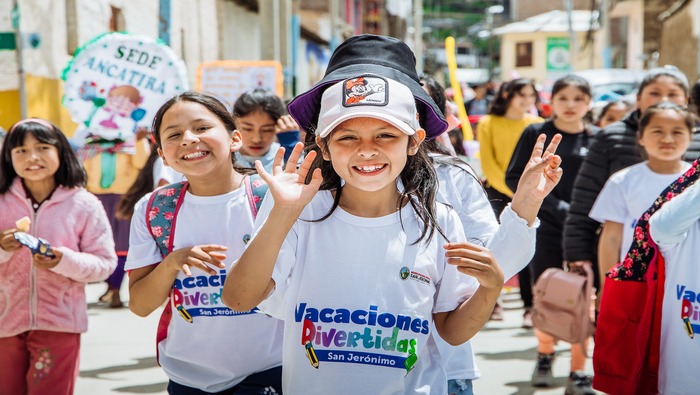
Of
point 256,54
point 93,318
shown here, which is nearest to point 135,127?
point 93,318

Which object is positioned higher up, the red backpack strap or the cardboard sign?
the cardboard sign

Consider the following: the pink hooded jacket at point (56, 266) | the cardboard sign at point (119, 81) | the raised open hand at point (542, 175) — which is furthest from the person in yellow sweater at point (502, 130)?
the raised open hand at point (542, 175)

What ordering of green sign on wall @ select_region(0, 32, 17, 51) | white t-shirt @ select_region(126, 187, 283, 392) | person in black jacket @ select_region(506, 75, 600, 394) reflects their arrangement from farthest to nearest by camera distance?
green sign on wall @ select_region(0, 32, 17, 51), person in black jacket @ select_region(506, 75, 600, 394), white t-shirt @ select_region(126, 187, 283, 392)

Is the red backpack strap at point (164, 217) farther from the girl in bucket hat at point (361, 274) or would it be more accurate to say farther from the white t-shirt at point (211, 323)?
the girl in bucket hat at point (361, 274)

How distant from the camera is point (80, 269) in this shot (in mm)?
4656

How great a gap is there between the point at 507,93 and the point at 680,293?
5.05 metres

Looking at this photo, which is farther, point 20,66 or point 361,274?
point 20,66

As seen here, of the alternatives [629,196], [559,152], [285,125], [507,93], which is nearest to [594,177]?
[629,196]

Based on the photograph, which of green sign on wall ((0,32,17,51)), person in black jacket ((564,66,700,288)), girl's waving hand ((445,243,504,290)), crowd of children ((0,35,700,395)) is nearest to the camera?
girl's waving hand ((445,243,504,290))

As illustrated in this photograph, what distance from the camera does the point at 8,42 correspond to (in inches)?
357

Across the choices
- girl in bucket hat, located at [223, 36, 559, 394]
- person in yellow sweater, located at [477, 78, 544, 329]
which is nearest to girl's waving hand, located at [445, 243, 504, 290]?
girl in bucket hat, located at [223, 36, 559, 394]

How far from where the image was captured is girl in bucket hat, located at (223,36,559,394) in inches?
110

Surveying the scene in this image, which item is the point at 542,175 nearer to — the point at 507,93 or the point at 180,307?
the point at 180,307

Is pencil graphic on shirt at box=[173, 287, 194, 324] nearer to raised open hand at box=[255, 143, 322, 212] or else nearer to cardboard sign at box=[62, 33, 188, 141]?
raised open hand at box=[255, 143, 322, 212]
